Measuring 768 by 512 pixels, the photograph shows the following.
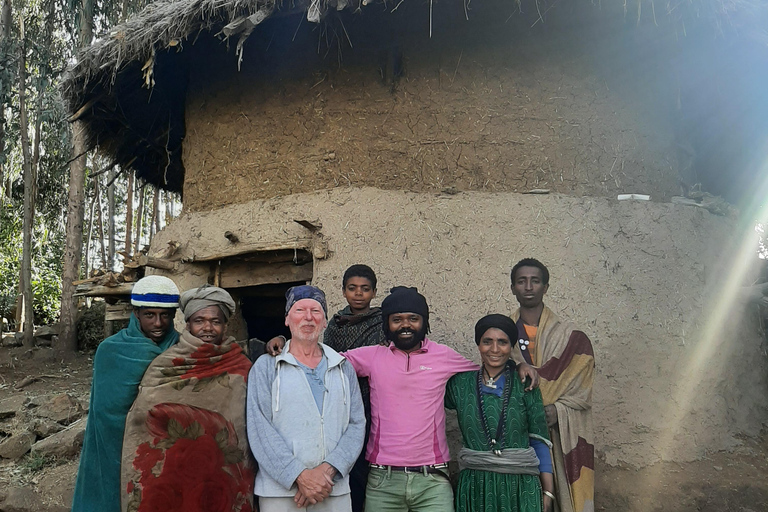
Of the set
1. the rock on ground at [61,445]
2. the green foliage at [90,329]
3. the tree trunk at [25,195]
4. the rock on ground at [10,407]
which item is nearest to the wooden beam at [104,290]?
the rock on ground at [61,445]

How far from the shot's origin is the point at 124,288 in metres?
5.69

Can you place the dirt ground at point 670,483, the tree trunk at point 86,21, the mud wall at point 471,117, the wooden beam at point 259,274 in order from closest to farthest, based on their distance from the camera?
the dirt ground at point 670,483, the mud wall at point 471,117, the wooden beam at point 259,274, the tree trunk at point 86,21

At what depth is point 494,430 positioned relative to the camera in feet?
8.05

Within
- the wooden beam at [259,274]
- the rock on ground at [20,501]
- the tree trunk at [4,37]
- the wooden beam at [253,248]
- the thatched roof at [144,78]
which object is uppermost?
the tree trunk at [4,37]

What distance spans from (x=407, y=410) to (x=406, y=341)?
288mm

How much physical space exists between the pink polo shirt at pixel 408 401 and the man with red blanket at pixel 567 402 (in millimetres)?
395

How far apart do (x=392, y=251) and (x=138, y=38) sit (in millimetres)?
2809

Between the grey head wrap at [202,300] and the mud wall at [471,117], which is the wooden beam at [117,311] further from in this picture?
the grey head wrap at [202,300]

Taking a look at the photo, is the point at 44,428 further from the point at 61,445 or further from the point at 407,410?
the point at 407,410

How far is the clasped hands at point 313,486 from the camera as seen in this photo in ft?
7.30

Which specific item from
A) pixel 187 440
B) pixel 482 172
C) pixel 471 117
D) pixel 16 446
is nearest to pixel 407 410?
pixel 187 440

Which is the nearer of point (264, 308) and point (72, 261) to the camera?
point (264, 308)

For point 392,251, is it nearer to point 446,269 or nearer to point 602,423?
point 446,269

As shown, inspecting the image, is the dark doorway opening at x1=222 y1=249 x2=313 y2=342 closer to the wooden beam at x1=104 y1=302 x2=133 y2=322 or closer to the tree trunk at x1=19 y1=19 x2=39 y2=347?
the wooden beam at x1=104 y1=302 x2=133 y2=322
